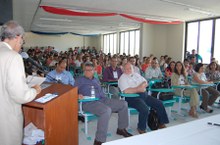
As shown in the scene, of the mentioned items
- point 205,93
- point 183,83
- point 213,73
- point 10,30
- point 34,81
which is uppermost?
point 10,30

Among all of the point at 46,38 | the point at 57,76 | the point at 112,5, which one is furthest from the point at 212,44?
the point at 46,38

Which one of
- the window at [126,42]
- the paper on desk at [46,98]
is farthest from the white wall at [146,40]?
the paper on desk at [46,98]

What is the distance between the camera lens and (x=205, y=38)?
9.32 metres

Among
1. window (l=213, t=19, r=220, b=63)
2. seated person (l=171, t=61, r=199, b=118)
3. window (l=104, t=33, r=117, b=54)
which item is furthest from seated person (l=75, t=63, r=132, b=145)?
window (l=104, t=33, r=117, b=54)

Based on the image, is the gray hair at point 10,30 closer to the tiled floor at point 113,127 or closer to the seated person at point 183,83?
the tiled floor at point 113,127

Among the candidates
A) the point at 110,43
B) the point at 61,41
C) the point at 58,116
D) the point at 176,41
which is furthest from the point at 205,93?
the point at 61,41

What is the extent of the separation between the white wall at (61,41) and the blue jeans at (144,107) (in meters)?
16.6

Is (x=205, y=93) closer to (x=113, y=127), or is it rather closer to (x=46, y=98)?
(x=113, y=127)

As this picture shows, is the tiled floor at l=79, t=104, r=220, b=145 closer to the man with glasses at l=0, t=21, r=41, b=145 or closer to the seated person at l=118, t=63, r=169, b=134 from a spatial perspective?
the seated person at l=118, t=63, r=169, b=134

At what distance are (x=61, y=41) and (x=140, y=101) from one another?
1746cm

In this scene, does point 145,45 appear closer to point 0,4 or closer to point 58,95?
point 0,4

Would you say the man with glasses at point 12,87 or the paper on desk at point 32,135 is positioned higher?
the man with glasses at point 12,87

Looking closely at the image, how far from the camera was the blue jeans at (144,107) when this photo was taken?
3113mm

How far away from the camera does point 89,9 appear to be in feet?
23.2
